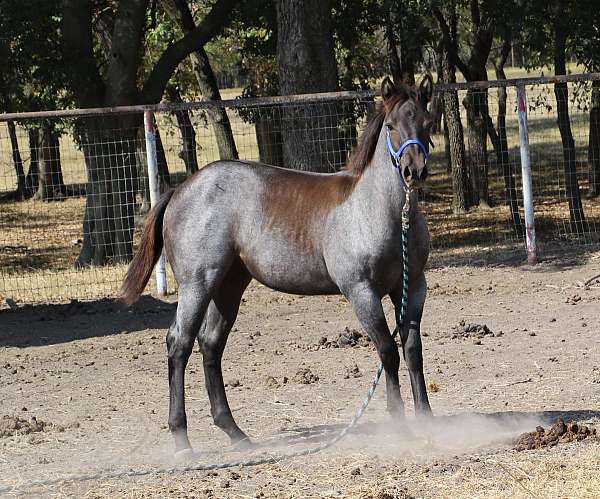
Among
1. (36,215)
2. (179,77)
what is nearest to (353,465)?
(36,215)

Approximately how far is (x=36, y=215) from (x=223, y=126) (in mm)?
5625

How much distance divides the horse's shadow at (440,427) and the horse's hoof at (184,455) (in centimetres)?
43

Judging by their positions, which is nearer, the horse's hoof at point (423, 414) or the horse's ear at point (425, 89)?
the horse's ear at point (425, 89)

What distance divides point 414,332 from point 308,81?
7683 mm

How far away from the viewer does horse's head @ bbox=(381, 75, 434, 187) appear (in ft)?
19.1

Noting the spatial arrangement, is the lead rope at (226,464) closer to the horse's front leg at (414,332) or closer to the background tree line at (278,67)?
the horse's front leg at (414,332)

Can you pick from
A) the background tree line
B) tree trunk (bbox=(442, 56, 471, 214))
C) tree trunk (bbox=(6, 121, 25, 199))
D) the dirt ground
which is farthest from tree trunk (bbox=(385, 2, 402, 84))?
tree trunk (bbox=(6, 121, 25, 199))

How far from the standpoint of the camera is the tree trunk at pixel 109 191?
44.5 ft

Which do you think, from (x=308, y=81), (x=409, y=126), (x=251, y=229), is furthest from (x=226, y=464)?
(x=308, y=81)

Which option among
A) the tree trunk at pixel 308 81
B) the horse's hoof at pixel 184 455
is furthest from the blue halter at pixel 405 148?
the tree trunk at pixel 308 81

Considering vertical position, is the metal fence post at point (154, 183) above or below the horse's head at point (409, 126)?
below

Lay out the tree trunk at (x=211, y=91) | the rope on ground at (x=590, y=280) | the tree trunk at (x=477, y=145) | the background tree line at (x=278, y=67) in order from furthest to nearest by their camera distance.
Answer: the tree trunk at (x=211, y=91) < the tree trunk at (x=477, y=145) < the background tree line at (x=278, y=67) < the rope on ground at (x=590, y=280)

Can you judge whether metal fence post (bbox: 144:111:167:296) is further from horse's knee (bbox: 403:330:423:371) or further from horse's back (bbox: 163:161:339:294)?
horse's knee (bbox: 403:330:423:371)

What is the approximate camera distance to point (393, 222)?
238 inches
